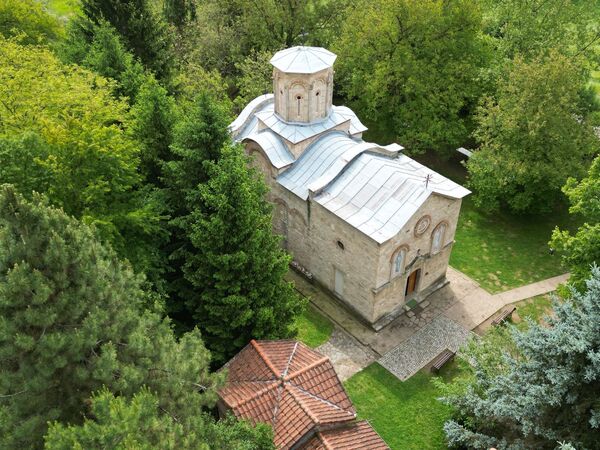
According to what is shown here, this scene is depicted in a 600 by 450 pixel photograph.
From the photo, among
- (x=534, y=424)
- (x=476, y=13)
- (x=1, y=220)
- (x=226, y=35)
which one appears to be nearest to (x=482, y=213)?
(x=476, y=13)

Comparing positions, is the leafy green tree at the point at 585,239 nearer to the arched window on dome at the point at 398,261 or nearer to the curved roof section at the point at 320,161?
the arched window on dome at the point at 398,261

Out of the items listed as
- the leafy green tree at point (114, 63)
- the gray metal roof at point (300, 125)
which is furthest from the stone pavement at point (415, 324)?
the leafy green tree at point (114, 63)

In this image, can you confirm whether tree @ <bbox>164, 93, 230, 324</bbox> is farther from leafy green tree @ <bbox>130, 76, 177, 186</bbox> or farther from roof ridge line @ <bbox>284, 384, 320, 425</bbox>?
roof ridge line @ <bbox>284, 384, 320, 425</bbox>

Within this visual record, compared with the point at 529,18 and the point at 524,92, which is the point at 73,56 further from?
the point at 529,18

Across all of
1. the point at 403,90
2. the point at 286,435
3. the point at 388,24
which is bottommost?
the point at 286,435

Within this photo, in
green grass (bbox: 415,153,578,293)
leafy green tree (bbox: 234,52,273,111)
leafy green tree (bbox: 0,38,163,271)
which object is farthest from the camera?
→ leafy green tree (bbox: 234,52,273,111)

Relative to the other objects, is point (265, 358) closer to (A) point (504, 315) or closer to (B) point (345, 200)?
(B) point (345, 200)

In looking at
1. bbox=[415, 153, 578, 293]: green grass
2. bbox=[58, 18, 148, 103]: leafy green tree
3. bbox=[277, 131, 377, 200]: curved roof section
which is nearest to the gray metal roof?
bbox=[277, 131, 377, 200]: curved roof section

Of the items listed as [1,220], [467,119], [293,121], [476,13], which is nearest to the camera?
[1,220]
